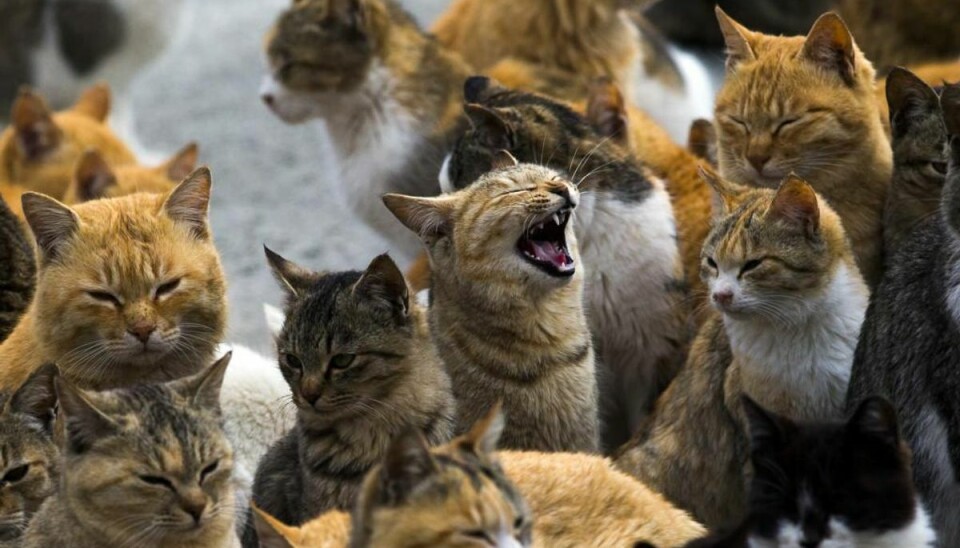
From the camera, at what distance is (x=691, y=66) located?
9.21 meters

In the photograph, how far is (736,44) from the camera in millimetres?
5578

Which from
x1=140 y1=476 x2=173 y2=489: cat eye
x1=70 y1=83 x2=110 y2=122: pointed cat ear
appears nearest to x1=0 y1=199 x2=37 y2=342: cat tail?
x1=140 y1=476 x2=173 y2=489: cat eye

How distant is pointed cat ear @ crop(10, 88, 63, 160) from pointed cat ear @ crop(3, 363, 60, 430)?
3.14 meters

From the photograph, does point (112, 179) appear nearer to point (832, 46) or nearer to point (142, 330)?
point (142, 330)

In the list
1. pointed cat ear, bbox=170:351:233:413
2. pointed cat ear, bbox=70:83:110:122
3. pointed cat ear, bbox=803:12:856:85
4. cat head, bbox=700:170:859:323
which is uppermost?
pointed cat ear, bbox=803:12:856:85

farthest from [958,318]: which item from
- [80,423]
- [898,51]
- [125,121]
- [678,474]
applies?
[125,121]

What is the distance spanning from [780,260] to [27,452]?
2.14 m

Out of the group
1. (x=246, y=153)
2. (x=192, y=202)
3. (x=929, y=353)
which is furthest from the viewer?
(x=246, y=153)

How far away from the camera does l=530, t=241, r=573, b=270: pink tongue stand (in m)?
4.78

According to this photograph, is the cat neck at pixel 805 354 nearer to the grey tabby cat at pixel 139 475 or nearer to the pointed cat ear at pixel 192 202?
the grey tabby cat at pixel 139 475

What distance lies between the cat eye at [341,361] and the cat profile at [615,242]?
1267 mm

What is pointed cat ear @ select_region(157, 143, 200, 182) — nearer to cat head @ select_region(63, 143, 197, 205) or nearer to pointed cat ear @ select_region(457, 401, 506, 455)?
cat head @ select_region(63, 143, 197, 205)

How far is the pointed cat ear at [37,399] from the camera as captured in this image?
4.51 m

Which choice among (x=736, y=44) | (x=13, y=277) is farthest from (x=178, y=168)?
(x=736, y=44)
